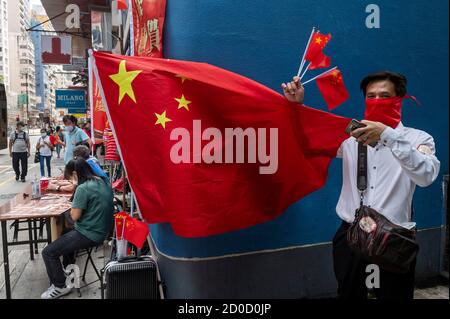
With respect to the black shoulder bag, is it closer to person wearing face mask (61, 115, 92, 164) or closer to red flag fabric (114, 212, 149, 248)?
red flag fabric (114, 212, 149, 248)

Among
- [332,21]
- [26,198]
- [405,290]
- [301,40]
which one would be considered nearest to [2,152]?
[26,198]

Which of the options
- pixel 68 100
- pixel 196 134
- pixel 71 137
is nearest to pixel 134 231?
pixel 196 134

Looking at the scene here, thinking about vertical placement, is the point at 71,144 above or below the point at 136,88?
below

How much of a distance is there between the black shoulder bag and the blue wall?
1366mm

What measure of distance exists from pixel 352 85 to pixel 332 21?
0.70 meters

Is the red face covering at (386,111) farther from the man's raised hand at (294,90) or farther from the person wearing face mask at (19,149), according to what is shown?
the person wearing face mask at (19,149)

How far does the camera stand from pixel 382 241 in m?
2.18

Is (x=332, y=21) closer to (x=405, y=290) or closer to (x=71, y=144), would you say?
(x=405, y=290)

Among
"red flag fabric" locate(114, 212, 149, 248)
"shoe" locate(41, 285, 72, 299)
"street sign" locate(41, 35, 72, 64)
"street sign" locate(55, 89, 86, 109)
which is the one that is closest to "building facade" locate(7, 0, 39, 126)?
"red flag fabric" locate(114, 212, 149, 248)

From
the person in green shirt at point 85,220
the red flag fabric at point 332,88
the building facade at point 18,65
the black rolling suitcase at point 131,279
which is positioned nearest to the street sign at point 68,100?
the building facade at point 18,65

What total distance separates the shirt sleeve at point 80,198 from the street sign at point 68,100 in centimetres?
1346

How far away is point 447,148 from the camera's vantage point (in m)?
4.38

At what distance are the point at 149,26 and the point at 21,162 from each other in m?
2.90

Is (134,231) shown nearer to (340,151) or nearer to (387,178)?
(340,151)
